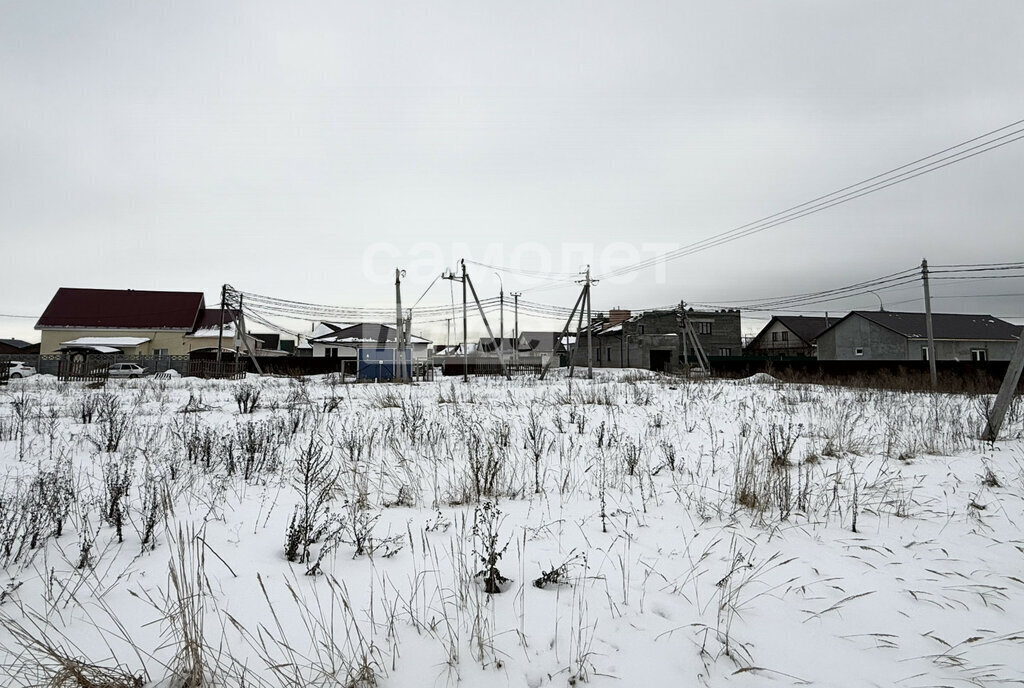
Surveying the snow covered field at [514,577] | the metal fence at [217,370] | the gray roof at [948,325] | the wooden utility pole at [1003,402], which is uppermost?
the gray roof at [948,325]

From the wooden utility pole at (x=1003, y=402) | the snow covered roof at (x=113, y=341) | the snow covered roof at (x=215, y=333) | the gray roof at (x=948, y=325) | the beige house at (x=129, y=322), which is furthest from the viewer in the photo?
the snow covered roof at (x=215, y=333)

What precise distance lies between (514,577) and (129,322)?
5451cm

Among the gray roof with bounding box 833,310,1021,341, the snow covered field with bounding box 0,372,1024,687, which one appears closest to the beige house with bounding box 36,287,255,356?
the snow covered field with bounding box 0,372,1024,687

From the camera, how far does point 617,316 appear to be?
55875 millimetres

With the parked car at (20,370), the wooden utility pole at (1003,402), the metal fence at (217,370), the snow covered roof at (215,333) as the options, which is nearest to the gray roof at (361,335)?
the snow covered roof at (215,333)

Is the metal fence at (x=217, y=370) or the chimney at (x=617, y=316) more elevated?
the chimney at (x=617, y=316)

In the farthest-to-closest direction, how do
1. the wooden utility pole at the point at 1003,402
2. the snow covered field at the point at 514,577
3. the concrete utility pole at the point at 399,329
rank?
the concrete utility pole at the point at 399,329 < the wooden utility pole at the point at 1003,402 < the snow covered field at the point at 514,577

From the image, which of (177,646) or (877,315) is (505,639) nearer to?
(177,646)

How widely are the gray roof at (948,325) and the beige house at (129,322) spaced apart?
5448cm

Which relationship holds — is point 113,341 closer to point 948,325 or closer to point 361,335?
point 361,335

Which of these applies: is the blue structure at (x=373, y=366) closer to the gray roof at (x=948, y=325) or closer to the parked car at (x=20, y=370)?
the parked car at (x=20, y=370)

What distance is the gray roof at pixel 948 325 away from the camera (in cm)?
3700

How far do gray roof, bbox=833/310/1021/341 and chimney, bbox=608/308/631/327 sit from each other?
2116cm

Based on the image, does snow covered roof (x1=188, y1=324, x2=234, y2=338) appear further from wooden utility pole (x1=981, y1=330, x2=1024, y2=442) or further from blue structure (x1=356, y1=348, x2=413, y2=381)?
wooden utility pole (x1=981, y1=330, x2=1024, y2=442)
